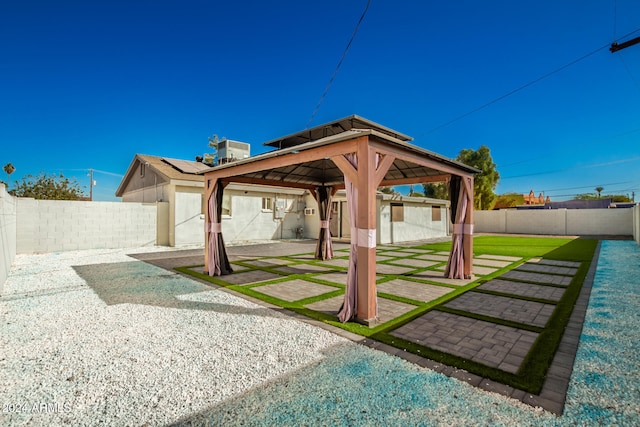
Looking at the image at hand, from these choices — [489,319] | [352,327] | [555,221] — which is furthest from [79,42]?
[555,221]

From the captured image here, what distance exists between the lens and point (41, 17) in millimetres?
7523

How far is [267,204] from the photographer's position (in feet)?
53.7

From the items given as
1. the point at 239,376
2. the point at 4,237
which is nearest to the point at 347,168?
the point at 239,376

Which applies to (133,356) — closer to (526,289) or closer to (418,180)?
(526,289)

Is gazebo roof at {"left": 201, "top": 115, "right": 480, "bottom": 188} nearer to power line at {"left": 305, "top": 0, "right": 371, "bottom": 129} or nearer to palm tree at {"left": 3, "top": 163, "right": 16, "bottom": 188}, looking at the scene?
power line at {"left": 305, "top": 0, "right": 371, "bottom": 129}

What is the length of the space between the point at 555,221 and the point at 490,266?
59.5ft

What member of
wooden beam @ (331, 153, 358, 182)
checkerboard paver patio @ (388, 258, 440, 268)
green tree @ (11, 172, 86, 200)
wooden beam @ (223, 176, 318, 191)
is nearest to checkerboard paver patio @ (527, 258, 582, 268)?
checkerboard paver patio @ (388, 258, 440, 268)

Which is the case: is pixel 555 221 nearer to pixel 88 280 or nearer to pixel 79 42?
pixel 88 280

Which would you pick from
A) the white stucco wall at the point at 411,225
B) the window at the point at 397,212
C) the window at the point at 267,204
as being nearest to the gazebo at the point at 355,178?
the white stucco wall at the point at 411,225

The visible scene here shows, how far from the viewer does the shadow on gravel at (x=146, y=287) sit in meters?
4.67

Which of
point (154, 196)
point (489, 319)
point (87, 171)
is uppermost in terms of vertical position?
point (87, 171)

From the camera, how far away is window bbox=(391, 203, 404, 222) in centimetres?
1555

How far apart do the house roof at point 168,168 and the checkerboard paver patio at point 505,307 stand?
433 inches

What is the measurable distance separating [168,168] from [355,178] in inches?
535
